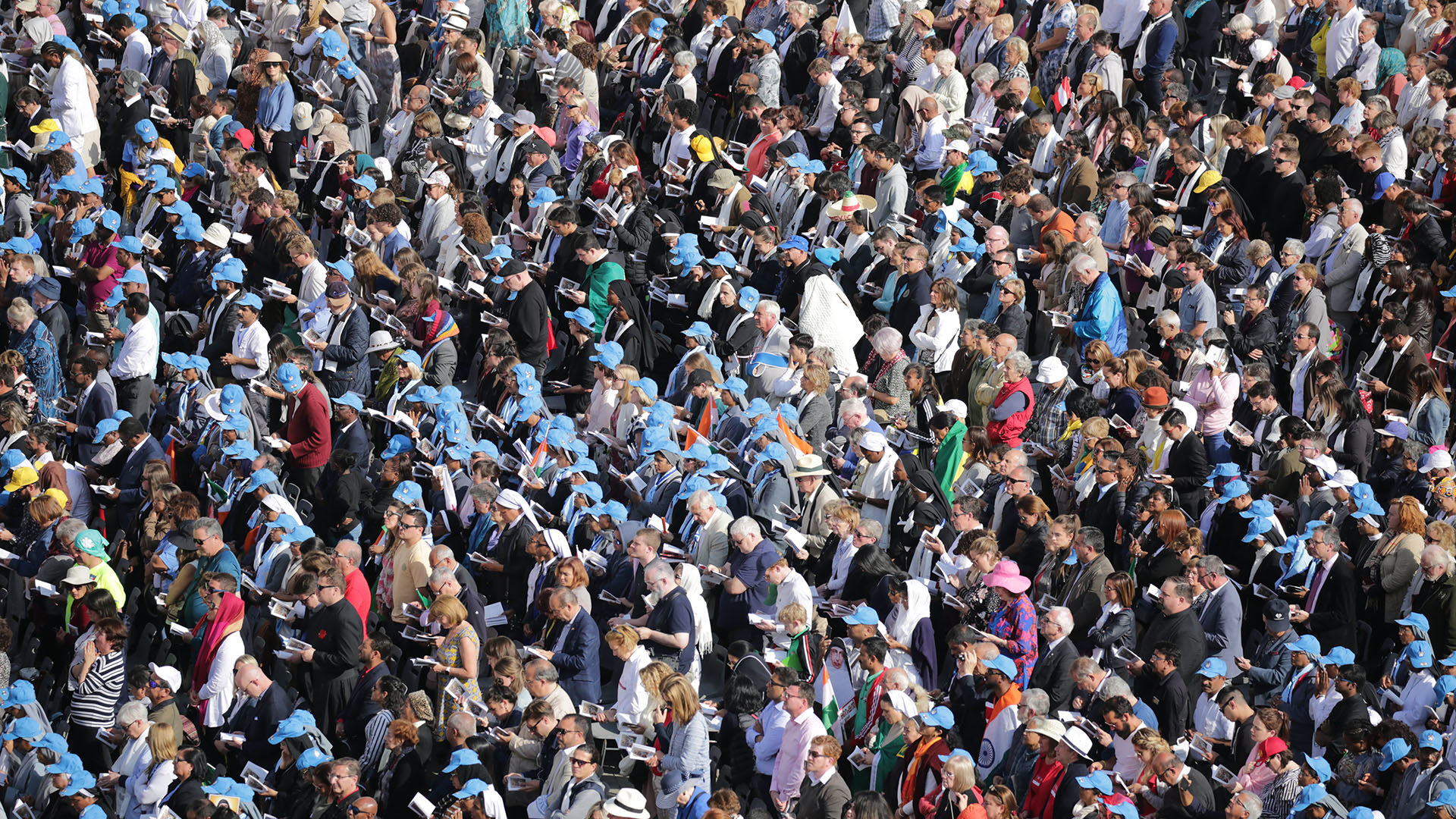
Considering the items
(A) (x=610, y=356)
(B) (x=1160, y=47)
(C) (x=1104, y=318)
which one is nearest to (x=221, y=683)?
(A) (x=610, y=356)

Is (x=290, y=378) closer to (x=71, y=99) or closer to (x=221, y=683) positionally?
(x=221, y=683)

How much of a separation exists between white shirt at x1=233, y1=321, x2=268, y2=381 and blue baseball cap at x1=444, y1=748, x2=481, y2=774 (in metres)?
4.56

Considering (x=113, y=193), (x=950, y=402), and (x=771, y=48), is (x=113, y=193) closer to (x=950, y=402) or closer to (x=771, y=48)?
(x=771, y=48)

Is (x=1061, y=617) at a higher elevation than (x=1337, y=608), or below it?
higher

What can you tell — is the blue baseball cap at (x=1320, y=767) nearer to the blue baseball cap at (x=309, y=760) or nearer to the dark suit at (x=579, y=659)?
the dark suit at (x=579, y=659)

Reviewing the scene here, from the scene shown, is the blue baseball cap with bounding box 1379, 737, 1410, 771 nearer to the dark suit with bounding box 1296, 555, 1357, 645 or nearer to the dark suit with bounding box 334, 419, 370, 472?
the dark suit with bounding box 1296, 555, 1357, 645

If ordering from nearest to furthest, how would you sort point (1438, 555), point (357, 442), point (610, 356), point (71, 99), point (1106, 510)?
point (1438, 555)
point (1106, 510)
point (357, 442)
point (610, 356)
point (71, 99)

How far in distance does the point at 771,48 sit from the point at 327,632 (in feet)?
26.4

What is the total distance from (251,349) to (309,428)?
0.93 meters

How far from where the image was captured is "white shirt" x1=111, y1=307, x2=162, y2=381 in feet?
47.8

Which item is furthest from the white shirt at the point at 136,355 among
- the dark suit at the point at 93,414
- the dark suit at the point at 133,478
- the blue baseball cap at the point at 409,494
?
the blue baseball cap at the point at 409,494

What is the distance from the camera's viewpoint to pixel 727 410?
47.4 ft

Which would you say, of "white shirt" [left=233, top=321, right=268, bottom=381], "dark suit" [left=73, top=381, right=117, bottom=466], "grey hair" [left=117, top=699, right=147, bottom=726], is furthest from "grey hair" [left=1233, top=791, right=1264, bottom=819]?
"dark suit" [left=73, top=381, right=117, bottom=466]

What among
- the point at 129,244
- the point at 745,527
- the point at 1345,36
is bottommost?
the point at 129,244
